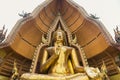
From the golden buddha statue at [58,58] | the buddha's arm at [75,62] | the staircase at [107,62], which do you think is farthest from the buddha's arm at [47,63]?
the staircase at [107,62]

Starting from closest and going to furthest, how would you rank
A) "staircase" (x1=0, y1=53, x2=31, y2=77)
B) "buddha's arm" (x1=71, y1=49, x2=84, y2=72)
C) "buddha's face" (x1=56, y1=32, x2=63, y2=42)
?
"buddha's arm" (x1=71, y1=49, x2=84, y2=72) → "staircase" (x1=0, y1=53, x2=31, y2=77) → "buddha's face" (x1=56, y1=32, x2=63, y2=42)

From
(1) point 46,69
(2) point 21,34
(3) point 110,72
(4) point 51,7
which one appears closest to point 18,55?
(2) point 21,34

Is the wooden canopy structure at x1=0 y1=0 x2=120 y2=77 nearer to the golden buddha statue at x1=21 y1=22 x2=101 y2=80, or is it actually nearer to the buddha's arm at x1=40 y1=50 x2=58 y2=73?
the golden buddha statue at x1=21 y1=22 x2=101 y2=80

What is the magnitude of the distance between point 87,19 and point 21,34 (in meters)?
0.72

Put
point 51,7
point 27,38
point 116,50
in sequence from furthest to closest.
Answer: point 51,7 < point 27,38 < point 116,50

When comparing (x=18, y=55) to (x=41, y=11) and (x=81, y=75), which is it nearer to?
(x=41, y=11)

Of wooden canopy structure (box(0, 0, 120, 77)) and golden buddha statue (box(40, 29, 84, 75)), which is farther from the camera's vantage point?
wooden canopy structure (box(0, 0, 120, 77))

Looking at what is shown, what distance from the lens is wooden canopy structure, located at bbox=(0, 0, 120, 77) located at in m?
2.59

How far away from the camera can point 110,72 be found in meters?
2.63

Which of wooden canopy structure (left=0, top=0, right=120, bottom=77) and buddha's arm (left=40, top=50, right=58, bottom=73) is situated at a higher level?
wooden canopy structure (left=0, top=0, right=120, bottom=77)

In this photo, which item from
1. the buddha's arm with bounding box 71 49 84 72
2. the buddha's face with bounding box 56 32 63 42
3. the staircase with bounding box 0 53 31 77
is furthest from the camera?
the buddha's face with bounding box 56 32 63 42

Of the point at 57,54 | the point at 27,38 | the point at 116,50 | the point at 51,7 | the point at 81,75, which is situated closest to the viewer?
the point at 81,75

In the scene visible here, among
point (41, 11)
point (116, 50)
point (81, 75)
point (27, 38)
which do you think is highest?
point (41, 11)

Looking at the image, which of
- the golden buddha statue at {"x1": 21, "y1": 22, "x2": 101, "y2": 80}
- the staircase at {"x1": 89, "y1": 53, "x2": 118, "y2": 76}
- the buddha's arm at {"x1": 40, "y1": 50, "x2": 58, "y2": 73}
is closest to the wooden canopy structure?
the staircase at {"x1": 89, "y1": 53, "x2": 118, "y2": 76}
